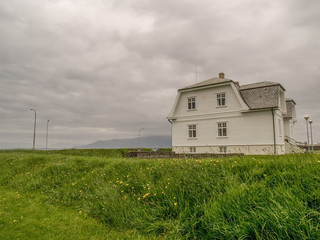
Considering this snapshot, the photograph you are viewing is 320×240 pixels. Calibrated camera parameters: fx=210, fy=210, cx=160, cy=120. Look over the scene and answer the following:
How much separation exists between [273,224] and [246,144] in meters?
19.5

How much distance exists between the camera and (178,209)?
461 cm

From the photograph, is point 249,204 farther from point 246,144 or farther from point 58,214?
point 246,144

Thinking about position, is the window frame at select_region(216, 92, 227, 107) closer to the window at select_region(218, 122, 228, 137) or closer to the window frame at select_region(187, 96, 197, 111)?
the window at select_region(218, 122, 228, 137)

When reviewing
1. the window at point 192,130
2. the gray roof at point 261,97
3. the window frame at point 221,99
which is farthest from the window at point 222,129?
the gray roof at point 261,97

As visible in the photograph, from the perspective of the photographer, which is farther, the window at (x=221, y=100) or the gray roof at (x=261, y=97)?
the window at (x=221, y=100)

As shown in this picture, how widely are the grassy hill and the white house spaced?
52.6 ft

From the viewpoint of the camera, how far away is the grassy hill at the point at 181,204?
3.36 m

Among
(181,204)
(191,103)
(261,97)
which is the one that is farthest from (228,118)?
(181,204)

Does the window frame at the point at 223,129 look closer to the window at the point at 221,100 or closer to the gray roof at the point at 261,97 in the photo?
the window at the point at 221,100

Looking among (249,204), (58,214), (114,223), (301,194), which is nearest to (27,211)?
(58,214)

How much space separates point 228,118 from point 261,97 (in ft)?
12.7

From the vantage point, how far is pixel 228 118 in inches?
883

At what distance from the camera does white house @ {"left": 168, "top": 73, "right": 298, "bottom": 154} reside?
2055 centimetres

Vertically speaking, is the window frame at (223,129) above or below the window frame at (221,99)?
below
